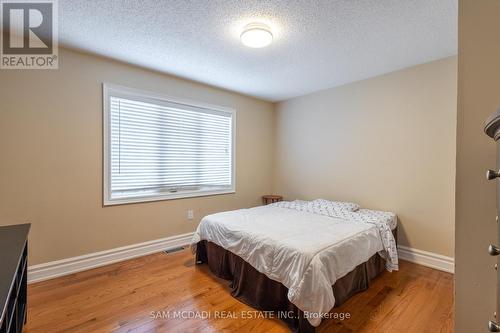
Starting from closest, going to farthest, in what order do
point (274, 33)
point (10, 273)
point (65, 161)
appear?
point (10, 273) < point (274, 33) < point (65, 161)

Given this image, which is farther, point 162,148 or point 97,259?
point 162,148

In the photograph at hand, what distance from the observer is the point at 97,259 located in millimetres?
2623

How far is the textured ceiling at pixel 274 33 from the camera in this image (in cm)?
179

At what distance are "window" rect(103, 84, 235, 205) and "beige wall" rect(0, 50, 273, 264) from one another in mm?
120

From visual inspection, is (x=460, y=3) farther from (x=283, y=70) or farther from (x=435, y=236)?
(x=435, y=236)

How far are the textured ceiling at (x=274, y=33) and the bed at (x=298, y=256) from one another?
6.00 ft

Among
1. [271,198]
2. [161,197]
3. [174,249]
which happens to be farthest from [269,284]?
[271,198]

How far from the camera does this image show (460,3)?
45.3 inches

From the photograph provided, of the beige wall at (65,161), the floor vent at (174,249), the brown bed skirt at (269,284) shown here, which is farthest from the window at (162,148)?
the brown bed skirt at (269,284)

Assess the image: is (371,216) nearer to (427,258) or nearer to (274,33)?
(427,258)

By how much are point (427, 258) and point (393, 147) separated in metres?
1.36

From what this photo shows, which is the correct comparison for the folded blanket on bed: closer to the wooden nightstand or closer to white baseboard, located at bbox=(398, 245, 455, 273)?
white baseboard, located at bbox=(398, 245, 455, 273)

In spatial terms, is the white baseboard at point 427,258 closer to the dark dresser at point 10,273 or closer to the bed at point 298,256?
the bed at point 298,256

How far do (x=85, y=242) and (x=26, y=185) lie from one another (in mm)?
815
